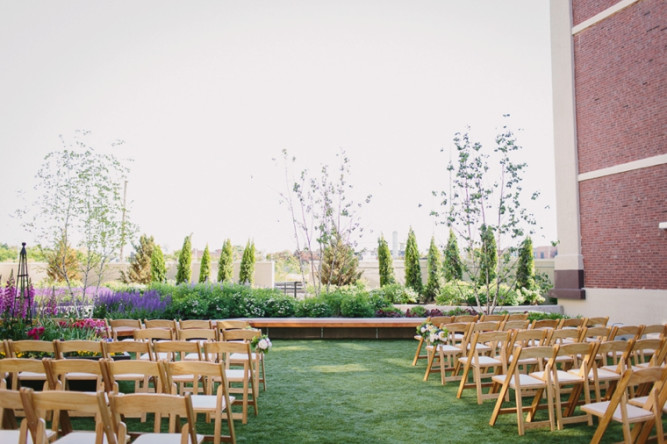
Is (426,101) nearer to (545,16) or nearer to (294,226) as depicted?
(545,16)

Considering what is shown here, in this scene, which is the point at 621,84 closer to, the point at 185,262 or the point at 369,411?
the point at 369,411

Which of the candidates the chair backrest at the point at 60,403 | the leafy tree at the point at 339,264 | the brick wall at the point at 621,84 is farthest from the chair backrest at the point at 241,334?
the brick wall at the point at 621,84

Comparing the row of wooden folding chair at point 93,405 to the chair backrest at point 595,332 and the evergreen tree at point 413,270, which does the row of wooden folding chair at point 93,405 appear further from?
the evergreen tree at point 413,270

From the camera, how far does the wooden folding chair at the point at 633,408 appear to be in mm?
3508

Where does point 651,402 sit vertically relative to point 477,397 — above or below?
above

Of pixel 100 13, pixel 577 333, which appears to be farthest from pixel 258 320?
pixel 100 13

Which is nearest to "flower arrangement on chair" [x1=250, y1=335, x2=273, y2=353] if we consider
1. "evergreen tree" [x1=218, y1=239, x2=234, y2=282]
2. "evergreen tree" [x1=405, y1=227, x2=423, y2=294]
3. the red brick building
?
the red brick building

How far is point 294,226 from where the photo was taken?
14195 millimetres

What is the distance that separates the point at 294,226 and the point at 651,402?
11048 mm

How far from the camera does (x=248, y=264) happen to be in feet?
65.4

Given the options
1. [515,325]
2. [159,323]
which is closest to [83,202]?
[159,323]

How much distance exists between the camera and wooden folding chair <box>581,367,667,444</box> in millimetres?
3508

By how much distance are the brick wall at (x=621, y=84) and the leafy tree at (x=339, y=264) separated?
21.4 ft

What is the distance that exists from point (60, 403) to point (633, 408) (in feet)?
13.1
